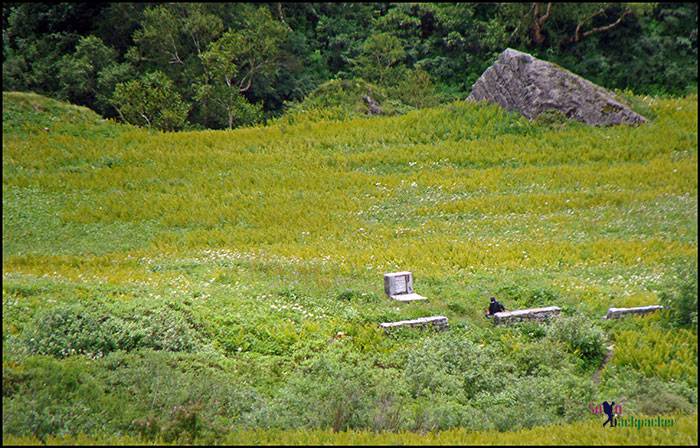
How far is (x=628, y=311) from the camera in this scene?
15.0 m

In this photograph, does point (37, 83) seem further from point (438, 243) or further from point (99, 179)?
point (438, 243)

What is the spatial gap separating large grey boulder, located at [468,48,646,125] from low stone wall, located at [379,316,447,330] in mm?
18232

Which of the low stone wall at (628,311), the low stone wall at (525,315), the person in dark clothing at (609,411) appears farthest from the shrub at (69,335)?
the low stone wall at (628,311)

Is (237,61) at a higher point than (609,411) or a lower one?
lower

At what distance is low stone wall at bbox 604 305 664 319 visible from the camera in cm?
1495

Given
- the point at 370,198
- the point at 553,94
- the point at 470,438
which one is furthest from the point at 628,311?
the point at 553,94

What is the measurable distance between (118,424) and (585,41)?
135 feet

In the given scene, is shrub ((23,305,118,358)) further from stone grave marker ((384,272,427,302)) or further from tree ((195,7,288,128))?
tree ((195,7,288,128))

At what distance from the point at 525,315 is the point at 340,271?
16.0ft

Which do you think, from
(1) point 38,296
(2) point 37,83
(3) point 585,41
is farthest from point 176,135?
(3) point 585,41

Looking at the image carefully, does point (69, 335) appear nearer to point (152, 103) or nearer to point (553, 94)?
point (553, 94)

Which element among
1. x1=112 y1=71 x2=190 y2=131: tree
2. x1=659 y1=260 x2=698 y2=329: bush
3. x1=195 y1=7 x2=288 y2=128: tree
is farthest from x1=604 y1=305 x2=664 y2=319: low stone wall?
x1=112 y1=71 x2=190 y2=131: tree

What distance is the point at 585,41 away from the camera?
45594mm

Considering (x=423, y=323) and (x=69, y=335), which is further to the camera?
(x=423, y=323)
